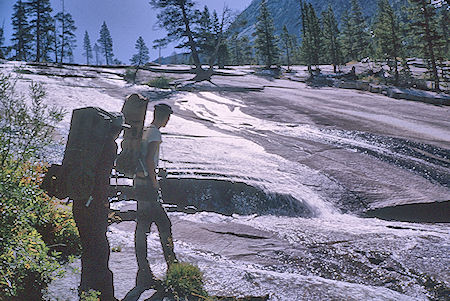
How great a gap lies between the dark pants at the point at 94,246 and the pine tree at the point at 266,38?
1806 inches

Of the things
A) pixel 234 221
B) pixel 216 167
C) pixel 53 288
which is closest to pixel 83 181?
pixel 53 288

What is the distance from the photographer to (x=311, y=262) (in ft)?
17.2

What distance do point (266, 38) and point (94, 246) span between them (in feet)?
157

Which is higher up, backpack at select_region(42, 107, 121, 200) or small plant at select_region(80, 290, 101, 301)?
backpack at select_region(42, 107, 121, 200)

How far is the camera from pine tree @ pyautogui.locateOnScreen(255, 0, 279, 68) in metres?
46.4

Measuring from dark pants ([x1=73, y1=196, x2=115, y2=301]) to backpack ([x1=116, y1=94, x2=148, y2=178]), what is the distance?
749 mm

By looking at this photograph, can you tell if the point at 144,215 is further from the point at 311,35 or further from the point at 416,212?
the point at 311,35

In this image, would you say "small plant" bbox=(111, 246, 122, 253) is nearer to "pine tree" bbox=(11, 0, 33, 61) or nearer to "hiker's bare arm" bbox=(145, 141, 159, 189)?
"hiker's bare arm" bbox=(145, 141, 159, 189)

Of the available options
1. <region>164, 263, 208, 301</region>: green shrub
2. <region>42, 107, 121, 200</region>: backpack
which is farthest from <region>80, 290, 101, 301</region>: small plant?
<region>164, 263, 208, 301</region>: green shrub

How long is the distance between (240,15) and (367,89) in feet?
43.7

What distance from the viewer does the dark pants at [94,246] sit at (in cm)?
298

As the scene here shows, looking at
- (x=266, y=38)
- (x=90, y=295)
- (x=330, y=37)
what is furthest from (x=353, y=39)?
(x=90, y=295)

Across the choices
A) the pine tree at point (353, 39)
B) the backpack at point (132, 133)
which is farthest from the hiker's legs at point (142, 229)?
the pine tree at point (353, 39)

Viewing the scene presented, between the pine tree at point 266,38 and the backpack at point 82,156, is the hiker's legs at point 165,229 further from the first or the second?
the pine tree at point 266,38
